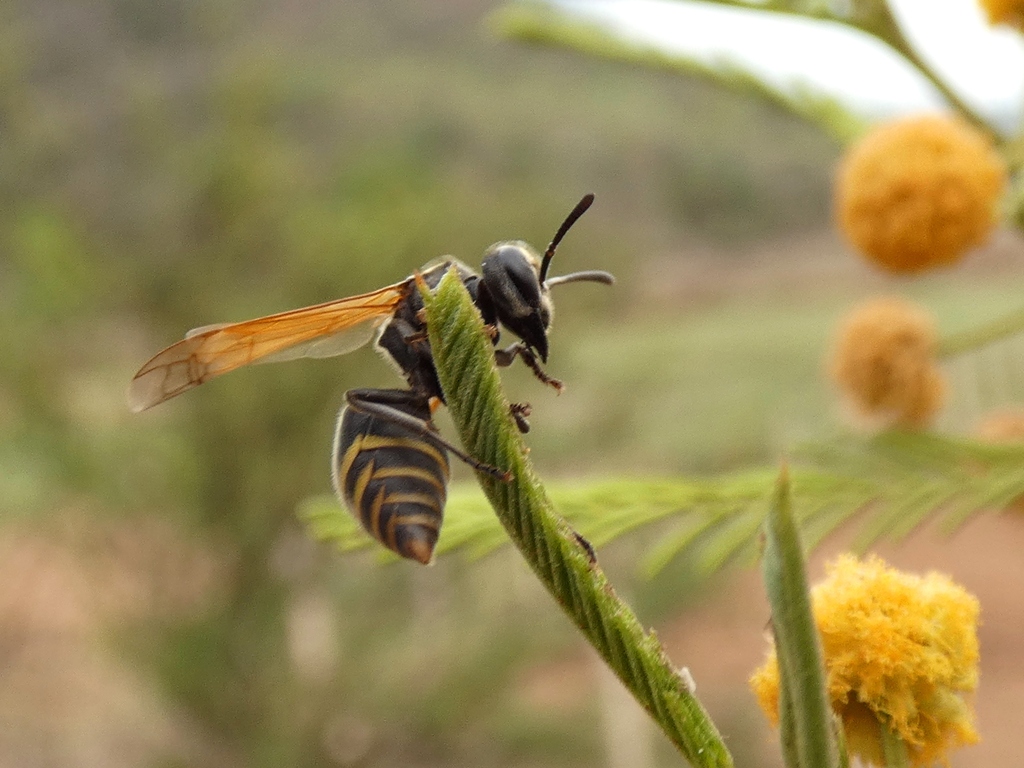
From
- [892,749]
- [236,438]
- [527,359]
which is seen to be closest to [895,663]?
[892,749]

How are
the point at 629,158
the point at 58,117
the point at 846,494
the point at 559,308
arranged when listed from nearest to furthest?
the point at 846,494 < the point at 559,308 < the point at 58,117 < the point at 629,158

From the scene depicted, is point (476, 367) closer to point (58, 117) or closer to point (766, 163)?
point (58, 117)

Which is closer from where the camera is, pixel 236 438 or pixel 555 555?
pixel 555 555

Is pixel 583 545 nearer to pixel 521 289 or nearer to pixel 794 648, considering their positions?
pixel 794 648

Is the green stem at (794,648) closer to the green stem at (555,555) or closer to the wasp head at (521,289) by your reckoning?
the green stem at (555,555)

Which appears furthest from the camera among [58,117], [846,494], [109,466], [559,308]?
[58,117]

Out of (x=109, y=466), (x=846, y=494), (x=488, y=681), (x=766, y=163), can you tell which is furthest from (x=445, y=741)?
(x=766, y=163)
